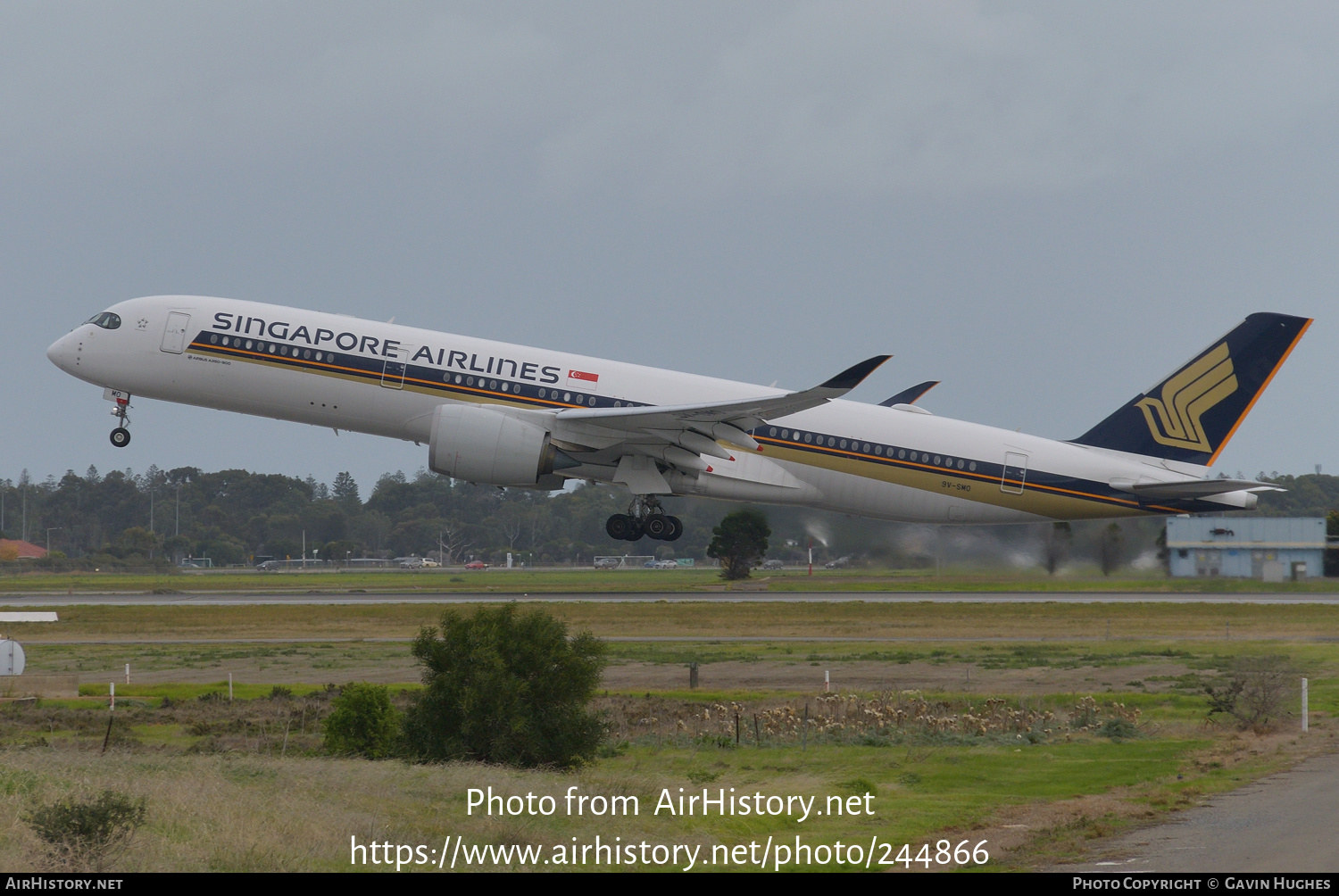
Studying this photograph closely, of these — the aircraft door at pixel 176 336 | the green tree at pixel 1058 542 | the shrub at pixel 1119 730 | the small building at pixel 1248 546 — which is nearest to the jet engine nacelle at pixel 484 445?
the aircraft door at pixel 176 336

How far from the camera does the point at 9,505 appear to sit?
504ft

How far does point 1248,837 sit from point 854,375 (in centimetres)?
1410

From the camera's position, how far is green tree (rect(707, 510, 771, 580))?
46.5 metres

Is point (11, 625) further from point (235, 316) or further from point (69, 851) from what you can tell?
point (69, 851)

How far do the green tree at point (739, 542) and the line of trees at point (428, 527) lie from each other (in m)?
0.88

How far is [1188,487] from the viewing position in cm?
3375

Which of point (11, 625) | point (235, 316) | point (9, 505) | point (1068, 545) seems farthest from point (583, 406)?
point (9, 505)

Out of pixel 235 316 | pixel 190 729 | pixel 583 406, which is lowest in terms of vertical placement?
pixel 190 729

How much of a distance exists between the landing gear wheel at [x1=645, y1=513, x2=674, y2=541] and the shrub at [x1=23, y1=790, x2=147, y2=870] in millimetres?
21056

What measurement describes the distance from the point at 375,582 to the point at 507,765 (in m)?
58.5

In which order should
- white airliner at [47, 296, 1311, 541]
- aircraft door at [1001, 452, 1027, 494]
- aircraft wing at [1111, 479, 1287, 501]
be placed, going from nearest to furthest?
1. white airliner at [47, 296, 1311, 541]
2. aircraft wing at [1111, 479, 1287, 501]
3. aircraft door at [1001, 452, 1027, 494]

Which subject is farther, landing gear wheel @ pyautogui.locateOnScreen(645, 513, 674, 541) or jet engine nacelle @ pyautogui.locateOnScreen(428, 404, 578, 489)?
landing gear wheel @ pyautogui.locateOnScreen(645, 513, 674, 541)

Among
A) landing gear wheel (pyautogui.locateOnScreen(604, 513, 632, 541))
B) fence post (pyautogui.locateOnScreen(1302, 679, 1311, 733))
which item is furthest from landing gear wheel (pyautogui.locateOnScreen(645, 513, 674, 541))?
fence post (pyautogui.locateOnScreen(1302, 679, 1311, 733))

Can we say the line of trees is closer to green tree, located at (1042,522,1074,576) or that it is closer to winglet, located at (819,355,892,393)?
green tree, located at (1042,522,1074,576)
